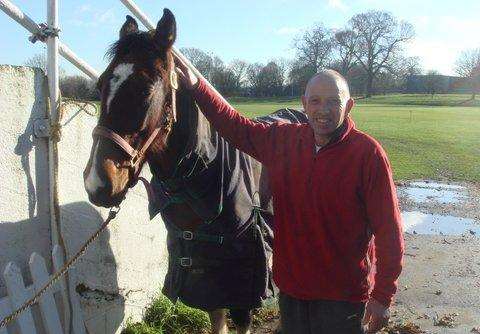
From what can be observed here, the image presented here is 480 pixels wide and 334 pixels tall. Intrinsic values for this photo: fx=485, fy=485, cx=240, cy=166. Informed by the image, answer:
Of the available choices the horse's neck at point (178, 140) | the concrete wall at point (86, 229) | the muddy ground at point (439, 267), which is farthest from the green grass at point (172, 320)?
the horse's neck at point (178, 140)

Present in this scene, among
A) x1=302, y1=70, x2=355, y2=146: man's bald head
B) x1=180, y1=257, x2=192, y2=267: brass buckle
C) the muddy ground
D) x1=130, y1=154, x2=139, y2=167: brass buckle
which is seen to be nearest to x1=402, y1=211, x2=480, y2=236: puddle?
the muddy ground

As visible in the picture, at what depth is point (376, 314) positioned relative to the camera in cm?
A: 246

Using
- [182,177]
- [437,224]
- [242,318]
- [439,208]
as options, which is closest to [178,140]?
[182,177]

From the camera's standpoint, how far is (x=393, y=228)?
2439 mm

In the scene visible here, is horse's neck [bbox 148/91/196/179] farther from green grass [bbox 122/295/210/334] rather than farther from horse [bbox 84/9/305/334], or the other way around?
green grass [bbox 122/295/210/334]

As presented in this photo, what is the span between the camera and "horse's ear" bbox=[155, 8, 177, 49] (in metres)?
2.62

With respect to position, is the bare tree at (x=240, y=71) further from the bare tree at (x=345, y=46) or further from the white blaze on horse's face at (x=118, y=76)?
the white blaze on horse's face at (x=118, y=76)

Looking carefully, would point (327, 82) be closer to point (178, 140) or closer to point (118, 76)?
point (178, 140)

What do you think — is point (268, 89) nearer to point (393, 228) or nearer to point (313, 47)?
point (313, 47)

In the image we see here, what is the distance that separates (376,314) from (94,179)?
1.56 meters

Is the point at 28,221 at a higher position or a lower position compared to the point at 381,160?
lower

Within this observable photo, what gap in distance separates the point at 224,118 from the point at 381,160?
987 millimetres

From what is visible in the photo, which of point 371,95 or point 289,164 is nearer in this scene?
point 289,164

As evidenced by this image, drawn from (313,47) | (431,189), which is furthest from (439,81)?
(431,189)
